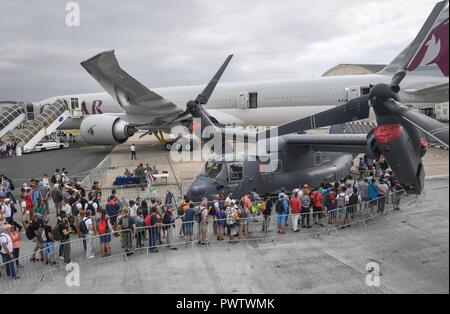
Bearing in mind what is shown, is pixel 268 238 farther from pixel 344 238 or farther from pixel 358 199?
pixel 358 199

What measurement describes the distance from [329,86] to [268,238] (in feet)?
66.9

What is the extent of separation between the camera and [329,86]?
2767 centimetres

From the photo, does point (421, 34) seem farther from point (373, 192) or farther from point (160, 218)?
point (160, 218)

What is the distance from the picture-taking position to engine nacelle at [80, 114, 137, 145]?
26953 millimetres

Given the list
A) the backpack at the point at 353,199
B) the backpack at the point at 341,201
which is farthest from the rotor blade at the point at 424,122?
the backpack at the point at 341,201

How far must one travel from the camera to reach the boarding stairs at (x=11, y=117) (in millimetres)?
32875

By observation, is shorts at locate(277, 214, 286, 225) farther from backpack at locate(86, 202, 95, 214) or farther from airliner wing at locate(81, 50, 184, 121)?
airliner wing at locate(81, 50, 184, 121)

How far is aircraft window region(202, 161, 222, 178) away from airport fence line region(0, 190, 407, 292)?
2014 millimetres

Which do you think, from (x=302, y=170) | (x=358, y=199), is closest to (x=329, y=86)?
(x=302, y=170)

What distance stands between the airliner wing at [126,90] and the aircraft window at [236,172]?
12138 mm

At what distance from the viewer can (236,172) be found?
13016mm
